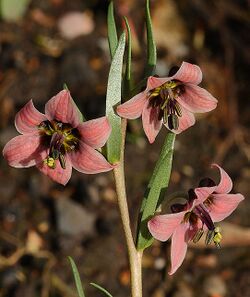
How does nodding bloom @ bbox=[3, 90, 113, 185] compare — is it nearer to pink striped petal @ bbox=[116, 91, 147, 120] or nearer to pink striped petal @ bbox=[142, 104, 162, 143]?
pink striped petal @ bbox=[116, 91, 147, 120]

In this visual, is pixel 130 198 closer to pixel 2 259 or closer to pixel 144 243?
pixel 2 259

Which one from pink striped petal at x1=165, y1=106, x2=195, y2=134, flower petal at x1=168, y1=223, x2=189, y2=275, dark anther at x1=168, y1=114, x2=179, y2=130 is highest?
dark anther at x1=168, y1=114, x2=179, y2=130

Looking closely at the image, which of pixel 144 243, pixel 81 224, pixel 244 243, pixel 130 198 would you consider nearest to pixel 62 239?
pixel 81 224

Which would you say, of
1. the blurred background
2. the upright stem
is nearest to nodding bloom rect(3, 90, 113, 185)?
the upright stem

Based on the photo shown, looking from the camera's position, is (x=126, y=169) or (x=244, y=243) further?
(x=126, y=169)

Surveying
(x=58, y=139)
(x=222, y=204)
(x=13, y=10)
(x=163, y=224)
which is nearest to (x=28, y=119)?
(x=58, y=139)

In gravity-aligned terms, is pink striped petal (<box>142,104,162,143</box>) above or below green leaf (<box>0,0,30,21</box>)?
above
